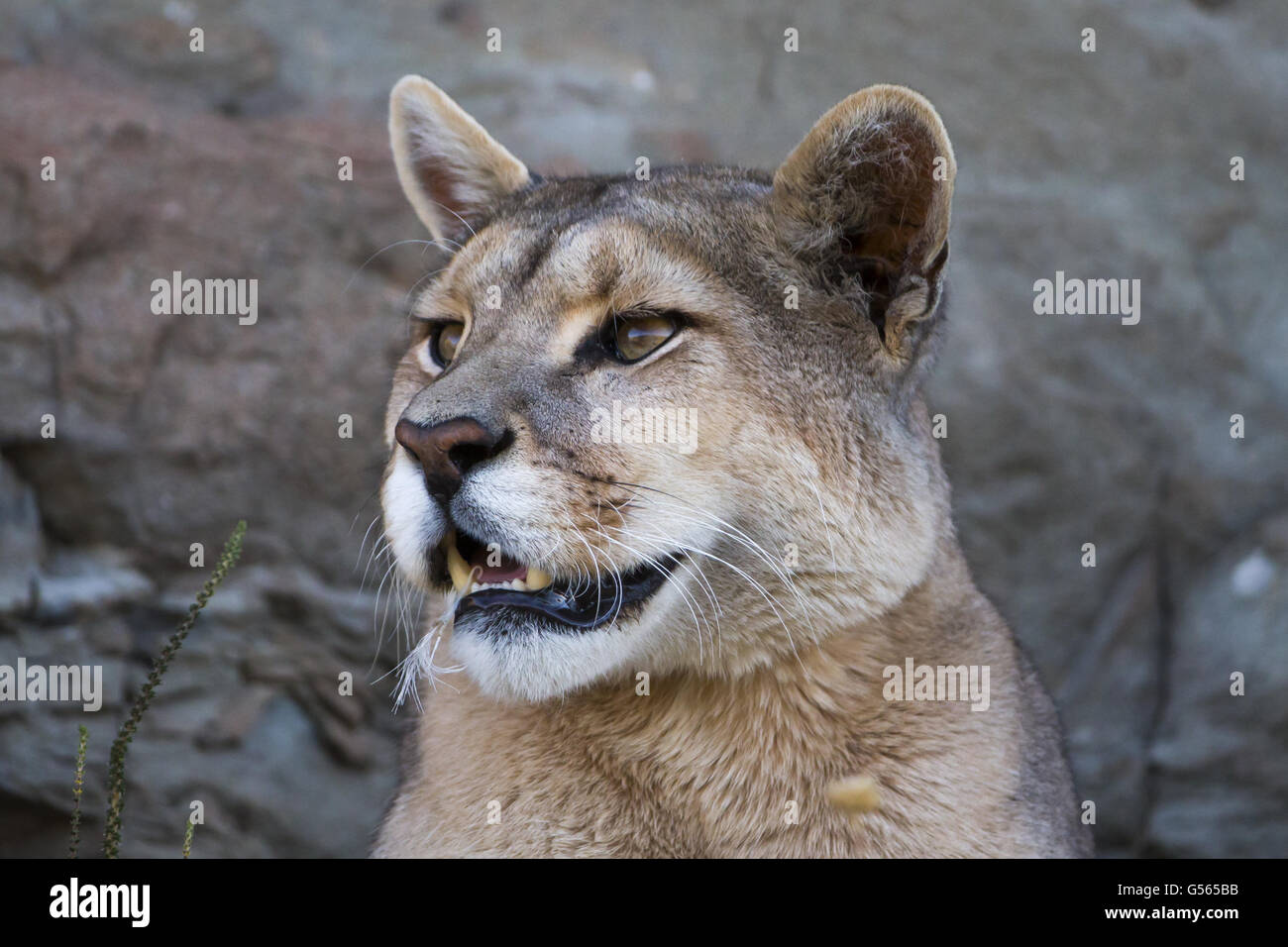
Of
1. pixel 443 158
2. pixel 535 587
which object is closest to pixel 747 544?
pixel 535 587

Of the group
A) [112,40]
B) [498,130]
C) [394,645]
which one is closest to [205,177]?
[112,40]

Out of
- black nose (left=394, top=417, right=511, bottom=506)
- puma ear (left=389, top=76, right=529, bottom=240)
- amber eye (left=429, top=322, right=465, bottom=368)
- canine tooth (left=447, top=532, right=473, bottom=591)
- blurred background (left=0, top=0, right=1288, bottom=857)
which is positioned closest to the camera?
black nose (left=394, top=417, right=511, bottom=506)

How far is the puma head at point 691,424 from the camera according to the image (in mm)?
3684

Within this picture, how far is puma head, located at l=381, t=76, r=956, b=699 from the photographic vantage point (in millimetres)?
3684

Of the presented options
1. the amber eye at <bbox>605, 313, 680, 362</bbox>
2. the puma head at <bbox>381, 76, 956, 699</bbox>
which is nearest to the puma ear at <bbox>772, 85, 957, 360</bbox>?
the puma head at <bbox>381, 76, 956, 699</bbox>

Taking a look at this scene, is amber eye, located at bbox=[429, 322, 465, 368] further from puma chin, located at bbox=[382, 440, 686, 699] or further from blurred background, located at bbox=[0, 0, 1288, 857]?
blurred background, located at bbox=[0, 0, 1288, 857]

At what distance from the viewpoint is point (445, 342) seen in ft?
15.2

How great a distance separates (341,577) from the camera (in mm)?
7082

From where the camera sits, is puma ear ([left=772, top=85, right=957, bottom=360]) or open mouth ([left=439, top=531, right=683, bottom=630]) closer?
open mouth ([left=439, top=531, right=683, bottom=630])

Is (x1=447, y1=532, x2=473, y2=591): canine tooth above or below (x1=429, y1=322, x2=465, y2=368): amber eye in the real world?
below

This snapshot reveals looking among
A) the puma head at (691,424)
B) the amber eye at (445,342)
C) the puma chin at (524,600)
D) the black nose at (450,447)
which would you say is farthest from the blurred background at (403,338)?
the black nose at (450,447)

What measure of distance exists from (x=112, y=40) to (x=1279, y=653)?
7227 millimetres

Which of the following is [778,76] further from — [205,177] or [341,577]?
[341,577]

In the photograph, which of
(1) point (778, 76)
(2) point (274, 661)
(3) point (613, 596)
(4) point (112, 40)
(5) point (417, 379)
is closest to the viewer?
(3) point (613, 596)
